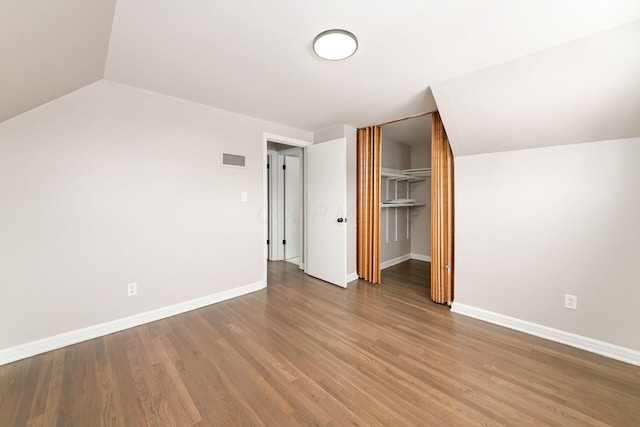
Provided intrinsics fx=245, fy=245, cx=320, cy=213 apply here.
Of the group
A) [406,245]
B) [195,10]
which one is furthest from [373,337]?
[406,245]

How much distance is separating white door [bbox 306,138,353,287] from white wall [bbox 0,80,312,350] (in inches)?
41.6

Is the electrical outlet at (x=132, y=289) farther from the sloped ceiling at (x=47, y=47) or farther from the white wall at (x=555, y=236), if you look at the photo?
the white wall at (x=555, y=236)

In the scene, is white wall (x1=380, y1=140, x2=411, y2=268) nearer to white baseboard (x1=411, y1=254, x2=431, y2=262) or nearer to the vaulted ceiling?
white baseboard (x1=411, y1=254, x2=431, y2=262)

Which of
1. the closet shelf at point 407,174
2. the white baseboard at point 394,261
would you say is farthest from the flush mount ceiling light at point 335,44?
the white baseboard at point 394,261

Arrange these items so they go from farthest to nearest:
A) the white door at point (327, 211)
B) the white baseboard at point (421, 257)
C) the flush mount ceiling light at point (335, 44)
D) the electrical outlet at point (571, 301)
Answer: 1. the white baseboard at point (421, 257)
2. the white door at point (327, 211)
3. the electrical outlet at point (571, 301)
4. the flush mount ceiling light at point (335, 44)

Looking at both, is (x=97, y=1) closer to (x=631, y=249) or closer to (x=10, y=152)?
(x=10, y=152)

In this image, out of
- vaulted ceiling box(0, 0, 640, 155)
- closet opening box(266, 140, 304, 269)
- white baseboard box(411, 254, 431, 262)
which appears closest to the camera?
vaulted ceiling box(0, 0, 640, 155)

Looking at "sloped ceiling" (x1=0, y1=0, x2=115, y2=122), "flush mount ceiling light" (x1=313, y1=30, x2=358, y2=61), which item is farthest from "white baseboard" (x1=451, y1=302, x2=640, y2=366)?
"sloped ceiling" (x1=0, y1=0, x2=115, y2=122)

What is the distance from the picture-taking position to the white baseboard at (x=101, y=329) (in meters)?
1.84

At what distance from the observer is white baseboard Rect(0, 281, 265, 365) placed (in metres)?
1.84

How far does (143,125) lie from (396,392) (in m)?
3.07

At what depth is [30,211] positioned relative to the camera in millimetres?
1886

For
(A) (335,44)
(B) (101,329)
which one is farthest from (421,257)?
(B) (101,329)

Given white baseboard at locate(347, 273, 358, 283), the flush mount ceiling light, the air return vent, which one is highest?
the flush mount ceiling light
